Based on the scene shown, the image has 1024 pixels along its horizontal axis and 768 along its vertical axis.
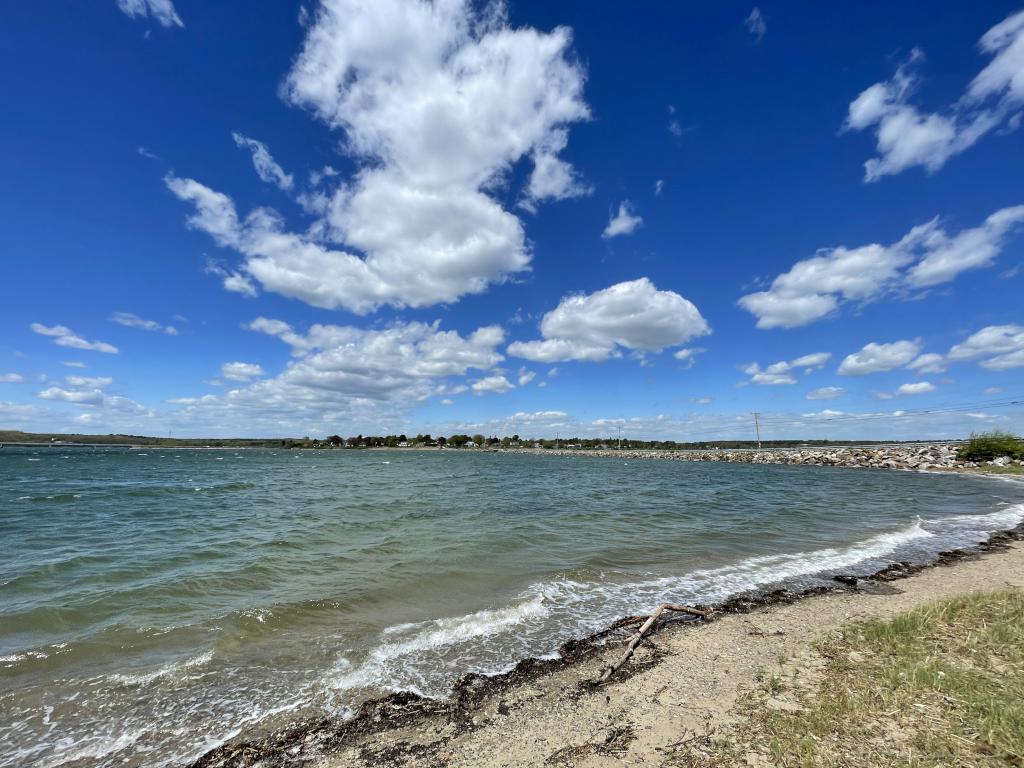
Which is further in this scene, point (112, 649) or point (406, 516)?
point (406, 516)

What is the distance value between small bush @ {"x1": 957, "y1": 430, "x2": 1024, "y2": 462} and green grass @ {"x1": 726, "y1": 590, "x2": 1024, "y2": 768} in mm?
71914

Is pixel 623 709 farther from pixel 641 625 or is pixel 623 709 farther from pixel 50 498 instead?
pixel 50 498

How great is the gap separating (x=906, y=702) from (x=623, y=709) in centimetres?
293

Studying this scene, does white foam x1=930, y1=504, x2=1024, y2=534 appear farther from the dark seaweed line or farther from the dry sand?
the dark seaweed line

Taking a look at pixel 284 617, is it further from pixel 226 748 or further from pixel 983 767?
pixel 983 767

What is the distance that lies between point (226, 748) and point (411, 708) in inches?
82.5

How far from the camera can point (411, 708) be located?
5887mm

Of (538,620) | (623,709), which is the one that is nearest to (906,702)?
(623,709)

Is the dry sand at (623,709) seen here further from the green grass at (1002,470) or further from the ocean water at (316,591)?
the green grass at (1002,470)

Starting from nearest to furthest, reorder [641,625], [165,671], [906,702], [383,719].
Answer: [906,702]
[383,719]
[165,671]
[641,625]

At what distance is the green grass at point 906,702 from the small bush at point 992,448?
71914mm

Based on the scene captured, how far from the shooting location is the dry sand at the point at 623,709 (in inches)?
188

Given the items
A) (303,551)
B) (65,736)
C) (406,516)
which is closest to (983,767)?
(65,736)

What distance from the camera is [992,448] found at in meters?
56.7
